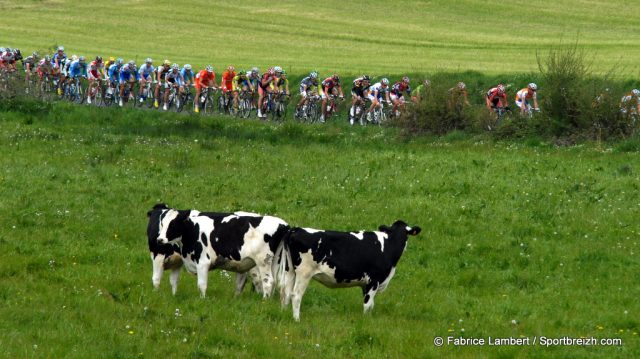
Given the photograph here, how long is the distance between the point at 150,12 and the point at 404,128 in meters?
65.1

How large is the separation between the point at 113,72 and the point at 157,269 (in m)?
35.9

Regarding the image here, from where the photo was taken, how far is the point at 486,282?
15953mm

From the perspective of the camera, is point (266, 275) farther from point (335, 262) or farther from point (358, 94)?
point (358, 94)

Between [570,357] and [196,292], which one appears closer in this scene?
[570,357]

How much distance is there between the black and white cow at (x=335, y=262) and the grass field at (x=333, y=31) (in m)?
41.9

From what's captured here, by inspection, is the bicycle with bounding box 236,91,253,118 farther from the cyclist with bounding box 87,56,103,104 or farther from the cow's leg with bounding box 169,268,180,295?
the cow's leg with bounding box 169,268,180,295

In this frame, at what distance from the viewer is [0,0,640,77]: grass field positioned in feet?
214

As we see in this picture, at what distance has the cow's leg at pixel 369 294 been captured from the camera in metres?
13.3

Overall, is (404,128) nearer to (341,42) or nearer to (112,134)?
(112,134)

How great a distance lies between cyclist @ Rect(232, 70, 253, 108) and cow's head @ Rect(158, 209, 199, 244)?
98.4 ft

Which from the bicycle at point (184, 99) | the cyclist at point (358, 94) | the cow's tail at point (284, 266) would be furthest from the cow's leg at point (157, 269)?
the bicycle at point (184, 99)

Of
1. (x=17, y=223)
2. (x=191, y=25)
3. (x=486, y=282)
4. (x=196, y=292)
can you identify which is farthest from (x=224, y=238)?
(x=191, y=25)

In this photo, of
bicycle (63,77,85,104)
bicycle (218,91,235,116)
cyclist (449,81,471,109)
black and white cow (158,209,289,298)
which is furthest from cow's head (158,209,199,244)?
bicycle (63,77,85,104)

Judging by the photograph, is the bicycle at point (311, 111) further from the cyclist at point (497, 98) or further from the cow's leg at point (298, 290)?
the cow's leg at point (298, 290)
